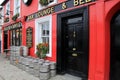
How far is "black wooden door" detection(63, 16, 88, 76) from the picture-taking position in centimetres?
689

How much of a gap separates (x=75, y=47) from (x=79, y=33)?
612 mm

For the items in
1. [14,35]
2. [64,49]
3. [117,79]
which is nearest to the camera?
[117,79]

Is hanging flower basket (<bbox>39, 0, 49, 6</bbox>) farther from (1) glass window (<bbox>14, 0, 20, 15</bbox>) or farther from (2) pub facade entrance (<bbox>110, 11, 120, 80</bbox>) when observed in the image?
(1) glass window (<bbox>14, 0, 20, 15</bbox>)

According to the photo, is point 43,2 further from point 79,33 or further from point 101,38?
point 101,38

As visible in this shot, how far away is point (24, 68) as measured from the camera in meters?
9.54

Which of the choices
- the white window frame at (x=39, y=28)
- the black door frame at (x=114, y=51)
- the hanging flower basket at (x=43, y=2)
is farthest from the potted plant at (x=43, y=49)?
the black door frame at (x=114, y=51)

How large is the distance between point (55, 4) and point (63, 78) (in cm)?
337

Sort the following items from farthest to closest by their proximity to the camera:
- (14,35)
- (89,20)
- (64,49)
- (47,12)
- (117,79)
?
1. (14,35)
2. (47,12)
3. (64,49)
4. (89,20)
5. (117,79)

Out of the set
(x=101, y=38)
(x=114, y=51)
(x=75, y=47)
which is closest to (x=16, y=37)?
(x=75, y=47)

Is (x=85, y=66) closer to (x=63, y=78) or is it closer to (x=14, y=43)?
(x=63, y=78)

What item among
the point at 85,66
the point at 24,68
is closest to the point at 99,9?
the point at 85,66

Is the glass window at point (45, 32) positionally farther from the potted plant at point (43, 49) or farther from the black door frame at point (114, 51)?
the black door frame at point (114, 51)

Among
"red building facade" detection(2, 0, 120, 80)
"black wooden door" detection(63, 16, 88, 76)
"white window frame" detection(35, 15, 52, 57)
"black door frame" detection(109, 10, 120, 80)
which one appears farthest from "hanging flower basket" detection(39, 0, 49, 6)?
"black door frame" detection(109, 10, 120, 80)

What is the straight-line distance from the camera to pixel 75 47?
7.37 m
